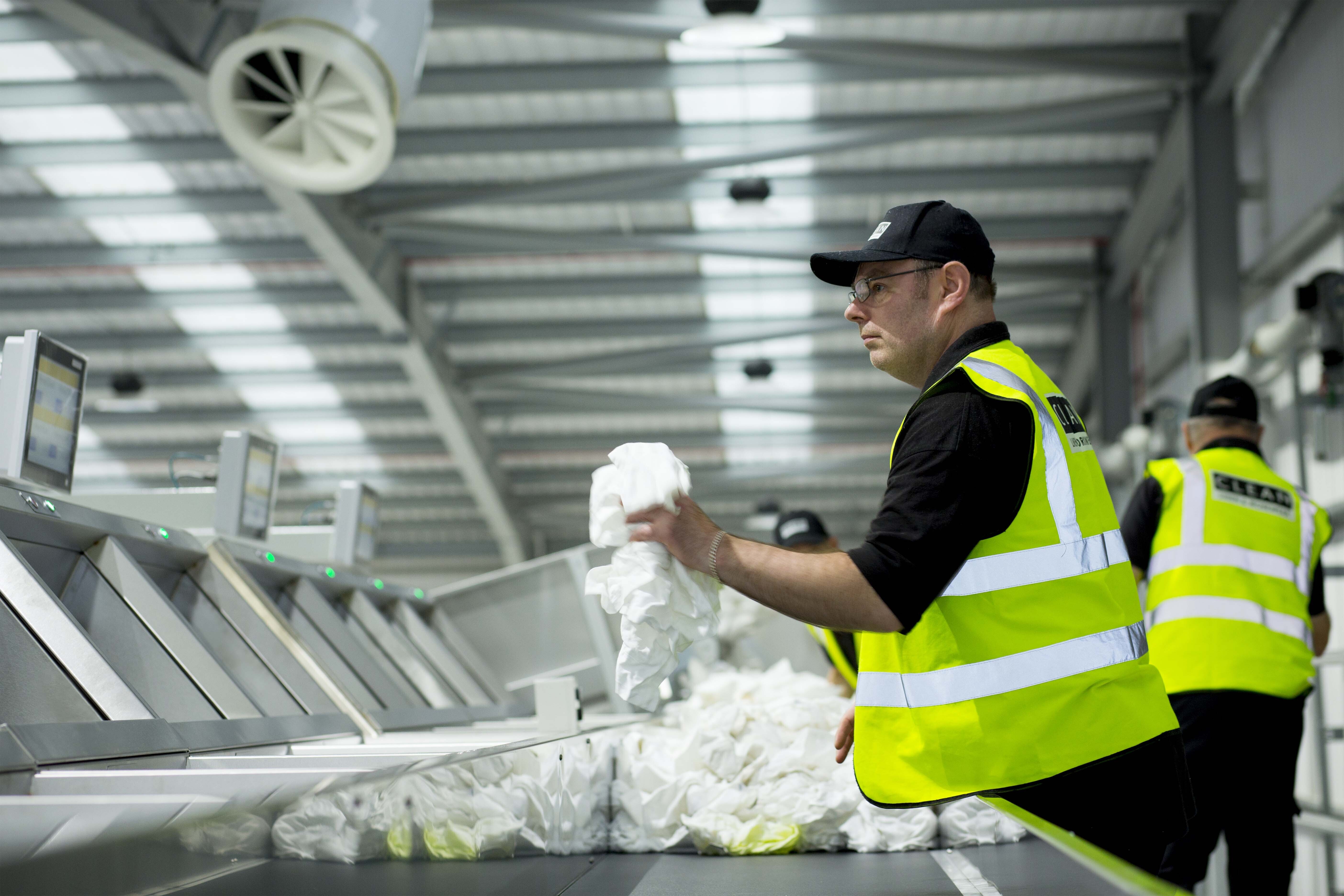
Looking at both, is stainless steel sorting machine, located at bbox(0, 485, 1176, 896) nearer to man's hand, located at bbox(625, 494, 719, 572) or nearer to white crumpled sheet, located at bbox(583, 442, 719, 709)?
white crumpled sheet, located at bbox(583, 442, 719, 709)

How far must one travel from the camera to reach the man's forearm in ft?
5.01

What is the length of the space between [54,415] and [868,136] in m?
6.40

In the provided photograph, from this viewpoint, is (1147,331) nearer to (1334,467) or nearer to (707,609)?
(1334,467)

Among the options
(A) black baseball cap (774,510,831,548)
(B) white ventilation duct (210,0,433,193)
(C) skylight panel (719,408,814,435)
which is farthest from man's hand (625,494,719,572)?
(C) skylight panel (719,408,814,435)

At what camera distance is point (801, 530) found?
4859mm

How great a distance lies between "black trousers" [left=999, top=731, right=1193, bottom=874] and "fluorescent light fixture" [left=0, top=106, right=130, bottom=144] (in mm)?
8721

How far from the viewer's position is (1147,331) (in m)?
11.2

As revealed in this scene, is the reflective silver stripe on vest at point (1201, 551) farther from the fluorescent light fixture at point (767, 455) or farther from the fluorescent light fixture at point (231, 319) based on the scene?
the fluorescent light fixture at point (767, 455)

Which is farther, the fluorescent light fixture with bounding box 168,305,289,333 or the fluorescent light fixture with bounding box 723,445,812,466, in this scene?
the fluorescent light fixture with bounding box 723,445,812,466

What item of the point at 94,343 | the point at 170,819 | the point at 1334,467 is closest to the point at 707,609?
the point at 170,819

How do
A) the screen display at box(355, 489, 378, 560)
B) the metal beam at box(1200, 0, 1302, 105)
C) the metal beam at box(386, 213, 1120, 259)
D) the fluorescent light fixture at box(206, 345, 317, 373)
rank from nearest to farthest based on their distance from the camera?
the screen display at box(355, 489, 378, 560) → the metal beam at box(1200, 0, 1302, 105) → the metal beam at box(386, 213, 1120, 259) → the fluorescent light fixture at box(206, 345, 317, 373)

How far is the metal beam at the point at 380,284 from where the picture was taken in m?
6.43

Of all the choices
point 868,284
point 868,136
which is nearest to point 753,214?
point 868,136

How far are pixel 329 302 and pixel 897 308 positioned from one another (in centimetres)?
1062
